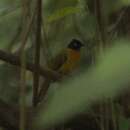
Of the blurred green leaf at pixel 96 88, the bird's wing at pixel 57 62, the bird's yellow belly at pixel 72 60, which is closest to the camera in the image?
the blurred green leaf at pixel 96 88

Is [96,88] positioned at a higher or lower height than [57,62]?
higher

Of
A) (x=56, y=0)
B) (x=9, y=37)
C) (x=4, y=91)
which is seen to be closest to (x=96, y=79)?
(x=56, y=0)

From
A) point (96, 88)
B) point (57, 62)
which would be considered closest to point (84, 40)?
point (57, 62)

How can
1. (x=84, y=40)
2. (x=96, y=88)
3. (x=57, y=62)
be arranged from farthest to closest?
1. (x=57, y=62)
2. (x=84, y=40)
3. (x=96, y=88)

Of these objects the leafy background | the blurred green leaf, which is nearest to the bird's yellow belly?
the leafy background

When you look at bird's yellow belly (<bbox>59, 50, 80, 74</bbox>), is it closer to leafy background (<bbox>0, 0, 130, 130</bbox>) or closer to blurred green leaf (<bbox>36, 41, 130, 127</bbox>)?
leafy background (<bbox>0, 0, 130, 130</bbox>)

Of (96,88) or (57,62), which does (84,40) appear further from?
(96,88)

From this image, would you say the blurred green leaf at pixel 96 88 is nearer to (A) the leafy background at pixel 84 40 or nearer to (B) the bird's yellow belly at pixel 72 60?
(A) the leafy background at pixel 84 40

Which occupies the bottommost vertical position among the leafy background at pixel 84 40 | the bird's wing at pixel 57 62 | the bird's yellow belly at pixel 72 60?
the bird's yellow belly at pixel 72 60

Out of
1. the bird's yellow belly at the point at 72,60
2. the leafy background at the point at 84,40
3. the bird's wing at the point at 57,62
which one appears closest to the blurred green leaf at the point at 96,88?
the leafy background at the point at 84,40

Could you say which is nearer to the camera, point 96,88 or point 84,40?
point 96,88

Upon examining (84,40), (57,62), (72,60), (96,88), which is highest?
(96,88)

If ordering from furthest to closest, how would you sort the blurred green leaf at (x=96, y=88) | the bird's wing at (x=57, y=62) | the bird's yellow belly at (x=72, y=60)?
1. the bird's yellow belly at (x=72, y=60)
2. the bird's wing at (x=57, y=62)
3. the blurred green leaf at (x=96, y=88)

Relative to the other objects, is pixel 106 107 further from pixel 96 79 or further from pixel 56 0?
pixel 56 0
